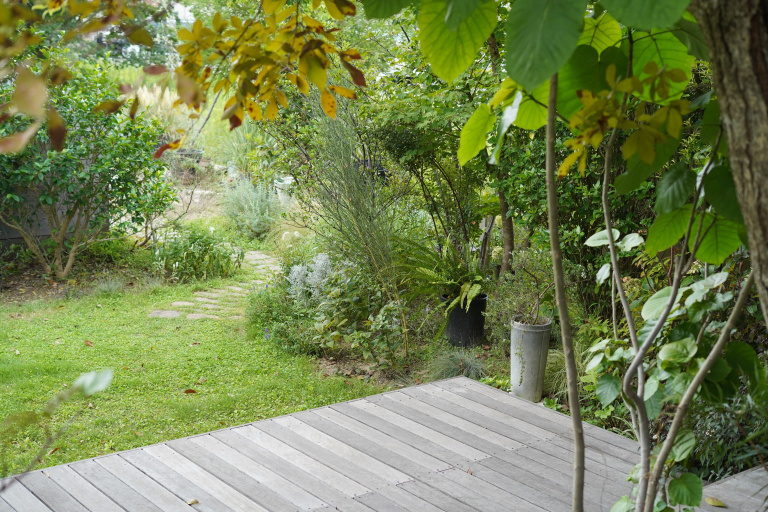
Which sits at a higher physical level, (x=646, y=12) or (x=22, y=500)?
(x=646, y=12)

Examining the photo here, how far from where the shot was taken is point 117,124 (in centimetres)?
682

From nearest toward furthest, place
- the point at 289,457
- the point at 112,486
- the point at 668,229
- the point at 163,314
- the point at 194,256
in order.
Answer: the point at 668,229
the point at 112,486
the point at 289,457
the point at 163,314
the point at 194,256

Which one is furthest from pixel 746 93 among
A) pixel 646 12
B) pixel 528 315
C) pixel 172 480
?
pixel 528 315

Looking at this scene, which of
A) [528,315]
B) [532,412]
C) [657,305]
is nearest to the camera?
[657,305]

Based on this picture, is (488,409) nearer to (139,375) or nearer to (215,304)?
(139,375)

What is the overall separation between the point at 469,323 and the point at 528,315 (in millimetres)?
949

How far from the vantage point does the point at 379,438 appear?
3.08m

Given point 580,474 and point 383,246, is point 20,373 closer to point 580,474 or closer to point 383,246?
point 383,246

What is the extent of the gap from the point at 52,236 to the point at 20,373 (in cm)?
274

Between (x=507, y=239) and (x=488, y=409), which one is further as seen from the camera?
(x=507, y=239)

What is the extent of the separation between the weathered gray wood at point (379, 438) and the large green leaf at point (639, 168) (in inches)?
82.2

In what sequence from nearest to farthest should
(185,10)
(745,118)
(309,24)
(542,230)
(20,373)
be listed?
1. (745,118)
2. (309,24)
3. (542,230)
4. (20,373)
5. (185,10)

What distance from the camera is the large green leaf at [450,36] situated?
0.78 m

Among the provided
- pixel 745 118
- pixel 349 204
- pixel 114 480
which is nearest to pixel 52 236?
pixel 349 204
